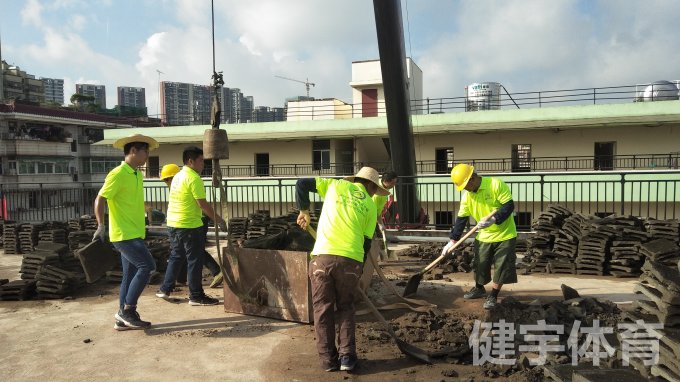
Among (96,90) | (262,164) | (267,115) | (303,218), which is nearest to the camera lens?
(303,218)

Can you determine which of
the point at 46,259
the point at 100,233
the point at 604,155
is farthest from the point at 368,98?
the point at 100,233

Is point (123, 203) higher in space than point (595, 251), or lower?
higher

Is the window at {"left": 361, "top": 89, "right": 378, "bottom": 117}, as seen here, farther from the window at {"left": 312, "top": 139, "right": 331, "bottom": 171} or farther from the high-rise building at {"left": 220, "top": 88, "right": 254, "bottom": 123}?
the window at {"left": 312, "top": 139, "right": 331, "bottom": 171}

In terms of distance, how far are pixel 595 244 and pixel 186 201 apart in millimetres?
6498

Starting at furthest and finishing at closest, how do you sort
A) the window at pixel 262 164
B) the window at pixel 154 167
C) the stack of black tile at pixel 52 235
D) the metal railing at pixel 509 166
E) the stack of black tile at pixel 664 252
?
the window at pixel 154 167, the window at pixel 262 164, the metal railing at pixel 509 166, the stack of black tile at pixel 52 235, the stack of black tile at pixel 664 252

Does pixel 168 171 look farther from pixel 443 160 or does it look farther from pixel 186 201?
pixel 443 160

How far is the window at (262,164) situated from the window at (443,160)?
9723 mm

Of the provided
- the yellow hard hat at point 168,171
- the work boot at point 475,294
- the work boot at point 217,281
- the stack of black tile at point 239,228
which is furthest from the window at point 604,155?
the yellow hard hat at point 168,171

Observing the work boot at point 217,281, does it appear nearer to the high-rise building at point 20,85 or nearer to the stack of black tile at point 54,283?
the stack of black tile at point 54,283

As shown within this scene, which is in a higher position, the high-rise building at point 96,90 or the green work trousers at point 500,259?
the high-rise building at point 96,90

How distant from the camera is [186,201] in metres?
6.15

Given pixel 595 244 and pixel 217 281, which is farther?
pixel 595 244

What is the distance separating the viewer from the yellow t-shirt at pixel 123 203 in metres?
5.15

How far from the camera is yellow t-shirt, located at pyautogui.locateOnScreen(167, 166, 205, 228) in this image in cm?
612
